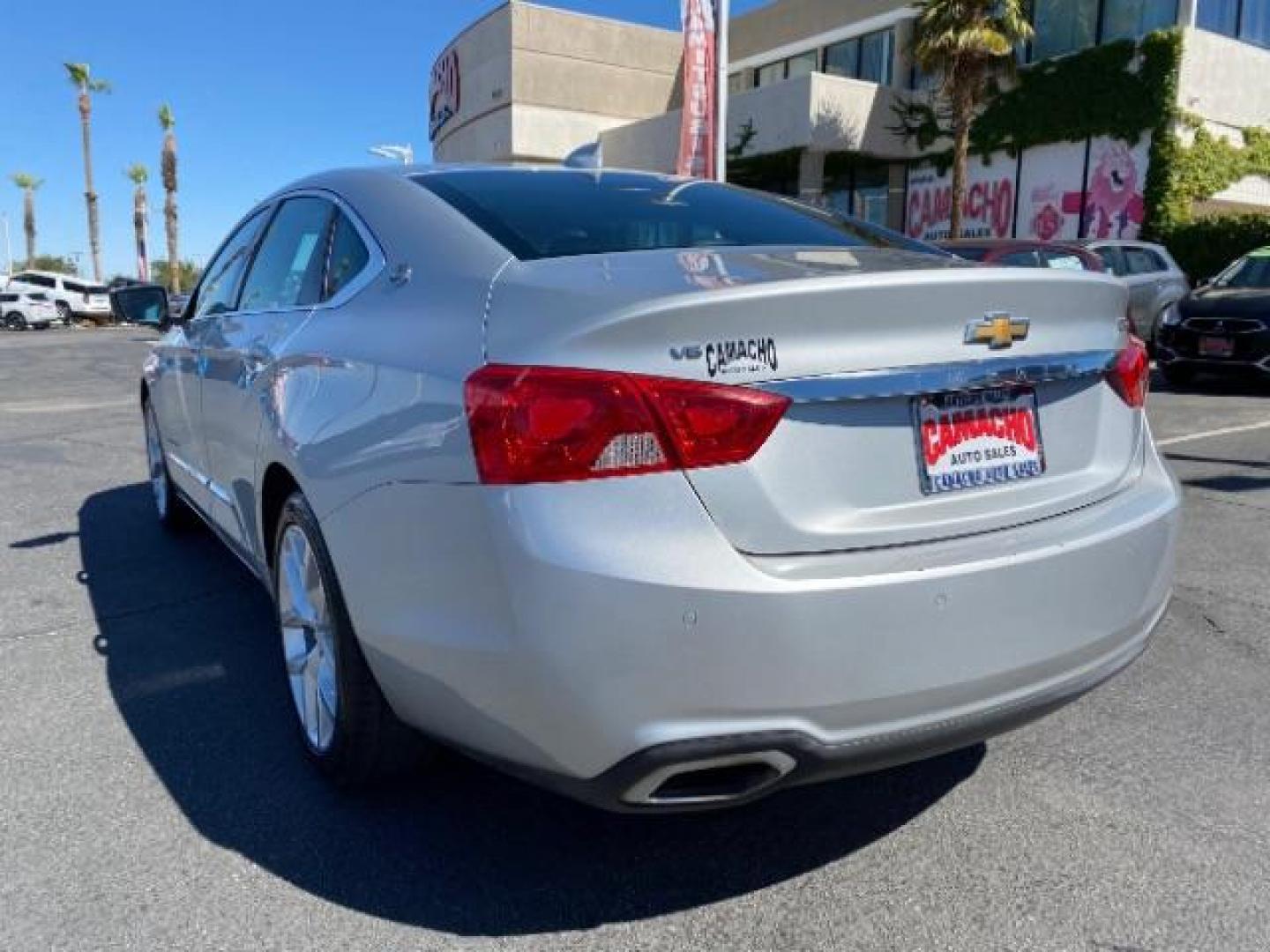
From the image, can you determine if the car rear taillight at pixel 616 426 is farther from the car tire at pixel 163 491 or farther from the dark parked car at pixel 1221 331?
the dark parked car at pixel 1221 331

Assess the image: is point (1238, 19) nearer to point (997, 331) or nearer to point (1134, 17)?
point (1134, 17)

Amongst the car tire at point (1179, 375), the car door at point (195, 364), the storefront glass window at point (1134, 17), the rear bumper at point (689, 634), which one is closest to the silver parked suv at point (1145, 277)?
the car tire at point (1179, 375)

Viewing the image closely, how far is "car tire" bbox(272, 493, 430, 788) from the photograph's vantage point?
2420mm

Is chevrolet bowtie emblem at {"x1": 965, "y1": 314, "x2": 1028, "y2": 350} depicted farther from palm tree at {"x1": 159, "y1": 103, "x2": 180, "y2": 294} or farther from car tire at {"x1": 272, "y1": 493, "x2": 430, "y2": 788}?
palm tree at {"x1": 159, "y1": 103, "x2": 180, "y2": 294}

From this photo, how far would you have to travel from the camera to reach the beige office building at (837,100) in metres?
20.2

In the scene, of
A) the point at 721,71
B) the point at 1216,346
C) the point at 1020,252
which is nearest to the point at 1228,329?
the point at 1216,346

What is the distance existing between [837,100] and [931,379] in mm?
22549

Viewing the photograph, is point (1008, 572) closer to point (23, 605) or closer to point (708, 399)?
point (708, 399)

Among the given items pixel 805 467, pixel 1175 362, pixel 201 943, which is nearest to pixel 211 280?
pixel 201 943

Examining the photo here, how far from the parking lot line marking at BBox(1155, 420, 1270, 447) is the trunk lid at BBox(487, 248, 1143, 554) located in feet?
20.3

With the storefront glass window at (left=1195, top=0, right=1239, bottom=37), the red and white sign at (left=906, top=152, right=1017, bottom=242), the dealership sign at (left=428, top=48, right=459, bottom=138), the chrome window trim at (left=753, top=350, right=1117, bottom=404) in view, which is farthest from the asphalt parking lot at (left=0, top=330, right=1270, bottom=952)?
the dealership sign at (left=428, top=48, right=459, bottom=138)

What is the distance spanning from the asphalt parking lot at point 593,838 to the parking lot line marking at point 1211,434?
450 cm

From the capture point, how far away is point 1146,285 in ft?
44.9

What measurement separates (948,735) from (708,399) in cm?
80
